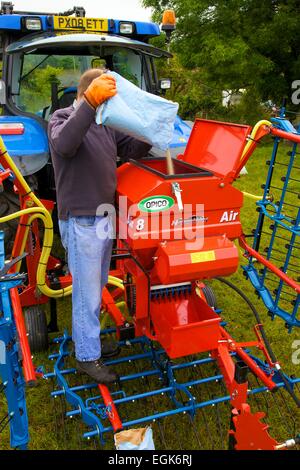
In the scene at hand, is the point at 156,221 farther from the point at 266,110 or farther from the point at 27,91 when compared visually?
the point at 266,110

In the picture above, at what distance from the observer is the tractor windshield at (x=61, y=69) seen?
3.40m

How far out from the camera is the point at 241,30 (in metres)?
10.7

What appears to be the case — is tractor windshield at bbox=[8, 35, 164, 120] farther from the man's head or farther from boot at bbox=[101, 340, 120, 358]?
boot at bbox=[101, 340, 120, 358]

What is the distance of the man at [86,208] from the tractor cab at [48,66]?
3.15 feet

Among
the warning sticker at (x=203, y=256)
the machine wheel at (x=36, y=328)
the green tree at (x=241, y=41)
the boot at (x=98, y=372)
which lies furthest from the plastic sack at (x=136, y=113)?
the green tree at (x=241, y=41)

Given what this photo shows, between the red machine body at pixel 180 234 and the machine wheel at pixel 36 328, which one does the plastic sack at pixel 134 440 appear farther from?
the machine wheel at pixel 36 328

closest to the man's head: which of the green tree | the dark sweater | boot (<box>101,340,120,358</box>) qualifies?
the dark sweater

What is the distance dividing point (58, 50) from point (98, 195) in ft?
6.55

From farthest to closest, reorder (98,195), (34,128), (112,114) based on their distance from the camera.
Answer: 1. (34,128)
2. (98,195)
3. (112,114)

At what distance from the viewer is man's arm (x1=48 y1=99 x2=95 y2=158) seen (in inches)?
71.7

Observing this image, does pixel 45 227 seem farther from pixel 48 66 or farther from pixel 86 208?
pixel 48 66

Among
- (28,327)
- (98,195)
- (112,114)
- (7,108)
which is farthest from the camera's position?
(7,108)

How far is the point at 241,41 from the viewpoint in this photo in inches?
398
